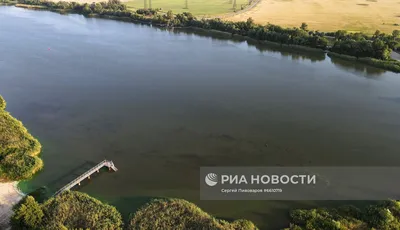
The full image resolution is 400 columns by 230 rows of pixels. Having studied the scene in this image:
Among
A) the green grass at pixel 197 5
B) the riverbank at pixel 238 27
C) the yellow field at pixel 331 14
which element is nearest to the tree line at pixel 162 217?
the riverbank at pixel 238 27

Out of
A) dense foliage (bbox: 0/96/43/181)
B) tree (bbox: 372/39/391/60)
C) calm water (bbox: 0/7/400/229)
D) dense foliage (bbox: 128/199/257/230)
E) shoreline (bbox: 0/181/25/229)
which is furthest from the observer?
tree (bbox: 372/39/391/60)

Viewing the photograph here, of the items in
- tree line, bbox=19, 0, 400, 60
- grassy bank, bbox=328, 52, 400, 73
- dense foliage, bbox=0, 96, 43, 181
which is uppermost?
tree line, bbox=19, 0, 400, 60

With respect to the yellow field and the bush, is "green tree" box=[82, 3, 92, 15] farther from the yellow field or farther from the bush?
the bush

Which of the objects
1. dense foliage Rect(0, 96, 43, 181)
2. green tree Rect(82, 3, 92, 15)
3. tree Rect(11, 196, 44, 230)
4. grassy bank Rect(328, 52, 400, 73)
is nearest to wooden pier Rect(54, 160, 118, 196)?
tree Rect(11, 196, 44, 230)

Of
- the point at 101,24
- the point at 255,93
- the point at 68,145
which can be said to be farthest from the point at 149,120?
the point at 101,24

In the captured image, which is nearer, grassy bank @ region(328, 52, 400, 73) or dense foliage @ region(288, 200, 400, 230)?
dense foliage @ region(288, 200, 400, 230)

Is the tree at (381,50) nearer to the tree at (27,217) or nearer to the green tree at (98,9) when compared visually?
the tree at (27,217)
